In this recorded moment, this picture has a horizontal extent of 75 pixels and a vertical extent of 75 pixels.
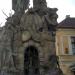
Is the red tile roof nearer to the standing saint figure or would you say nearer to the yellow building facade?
the yellow building facade

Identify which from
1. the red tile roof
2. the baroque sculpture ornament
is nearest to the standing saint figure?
the baroque sculpture ornament

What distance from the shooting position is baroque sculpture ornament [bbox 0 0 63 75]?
1434 cm

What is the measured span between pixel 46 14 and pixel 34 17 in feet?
1.94

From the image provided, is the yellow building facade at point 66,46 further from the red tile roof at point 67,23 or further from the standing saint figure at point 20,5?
the standing saint figure at point 20,5

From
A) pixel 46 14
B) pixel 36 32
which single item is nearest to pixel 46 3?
pixel 46 14

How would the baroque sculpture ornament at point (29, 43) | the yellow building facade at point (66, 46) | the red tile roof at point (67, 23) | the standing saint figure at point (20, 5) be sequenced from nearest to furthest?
1. the baroque sculpture ornament at point (29, 43)
2. the standing saint figure at point (20, 5)
3. the yellow building facade at point (66, 46)
4. the red tile roof at point (67, 23)

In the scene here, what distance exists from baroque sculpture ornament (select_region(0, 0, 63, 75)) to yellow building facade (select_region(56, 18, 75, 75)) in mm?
14971

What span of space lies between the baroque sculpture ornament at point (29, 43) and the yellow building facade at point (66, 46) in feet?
49.1

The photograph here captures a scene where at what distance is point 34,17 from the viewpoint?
594 inches

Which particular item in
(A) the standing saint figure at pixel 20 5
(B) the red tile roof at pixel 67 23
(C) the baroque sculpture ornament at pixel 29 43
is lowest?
(C) the baroque sculpture ornament at pixel 29 43

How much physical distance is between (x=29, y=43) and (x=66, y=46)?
52.8ft

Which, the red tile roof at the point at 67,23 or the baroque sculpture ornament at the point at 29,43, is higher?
the red tile roof at the point at 67,23

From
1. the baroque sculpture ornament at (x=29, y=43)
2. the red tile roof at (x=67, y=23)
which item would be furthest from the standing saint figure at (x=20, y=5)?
the red tile roof at (x=67, y=23)

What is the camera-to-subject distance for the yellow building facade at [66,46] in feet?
98.1
